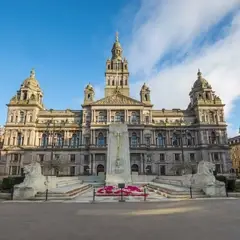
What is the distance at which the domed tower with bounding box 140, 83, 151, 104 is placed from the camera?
69.0 m

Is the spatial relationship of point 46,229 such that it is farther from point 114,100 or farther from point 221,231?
point 114,100

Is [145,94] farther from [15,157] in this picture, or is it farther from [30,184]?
[30,184]

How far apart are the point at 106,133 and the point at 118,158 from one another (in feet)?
115

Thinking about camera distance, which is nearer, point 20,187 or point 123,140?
point 20,187

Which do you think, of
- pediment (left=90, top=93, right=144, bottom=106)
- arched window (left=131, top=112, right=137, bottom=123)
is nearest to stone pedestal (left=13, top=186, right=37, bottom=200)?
arched window (left=131, top=112, right=137, bottom=123)

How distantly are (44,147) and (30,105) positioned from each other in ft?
44.8

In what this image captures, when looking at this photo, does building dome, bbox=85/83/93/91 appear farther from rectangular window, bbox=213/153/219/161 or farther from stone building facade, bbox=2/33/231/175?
rectangular window, bbox=213/153/219/161

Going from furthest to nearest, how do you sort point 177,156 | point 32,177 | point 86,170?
point 177,156
point 86,170
point 32,177

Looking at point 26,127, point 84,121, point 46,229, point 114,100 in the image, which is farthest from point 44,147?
point 46,229

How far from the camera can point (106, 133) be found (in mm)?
62000

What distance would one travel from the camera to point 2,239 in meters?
5.85

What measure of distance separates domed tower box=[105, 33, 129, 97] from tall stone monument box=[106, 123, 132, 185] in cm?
4768

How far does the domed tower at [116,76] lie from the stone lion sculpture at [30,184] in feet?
193

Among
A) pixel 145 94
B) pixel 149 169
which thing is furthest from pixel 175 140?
pixel 145 94
